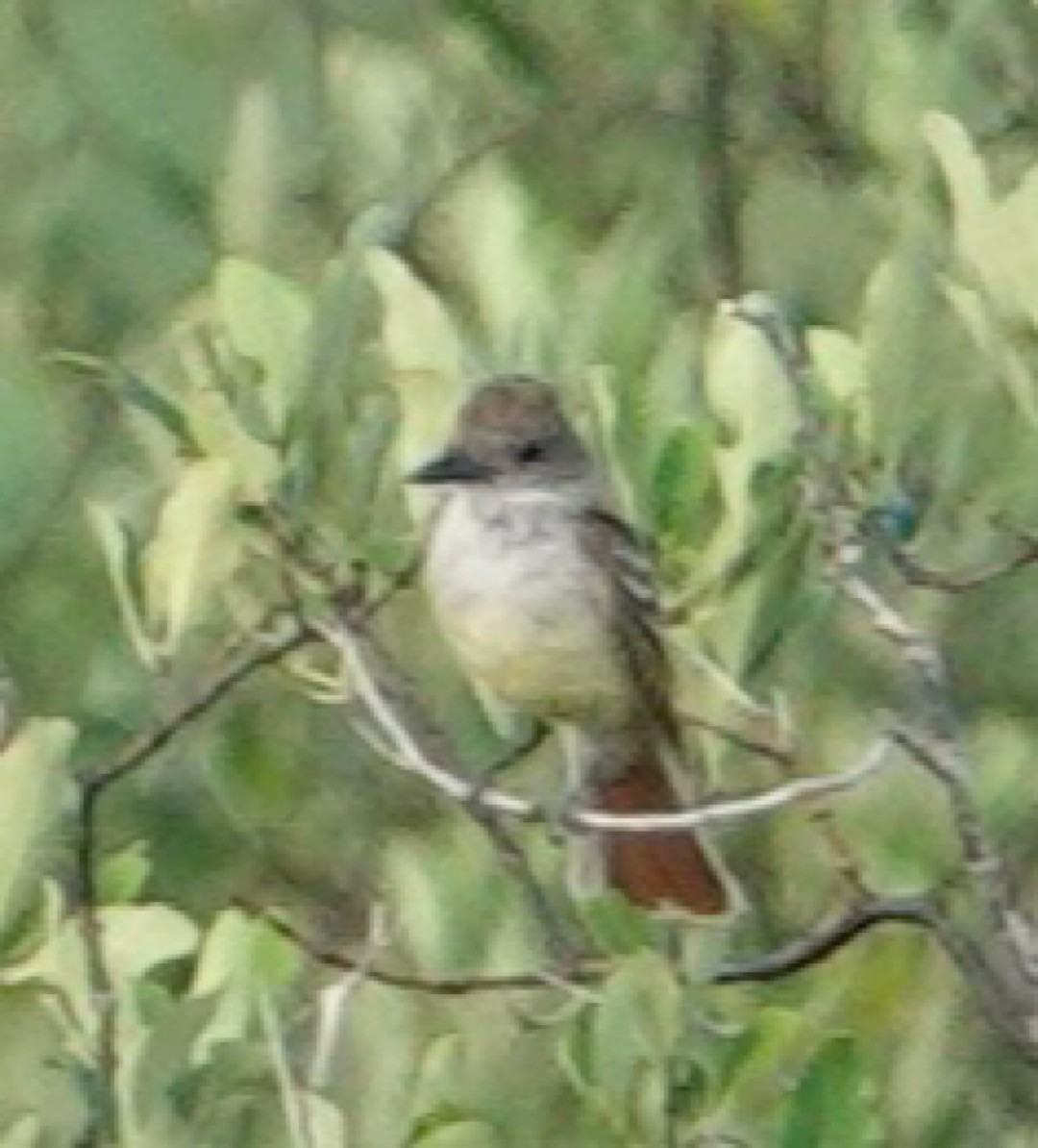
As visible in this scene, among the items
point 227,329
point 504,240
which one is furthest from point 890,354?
point 504,240

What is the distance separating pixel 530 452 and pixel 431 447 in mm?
1102

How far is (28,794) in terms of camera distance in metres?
2.85

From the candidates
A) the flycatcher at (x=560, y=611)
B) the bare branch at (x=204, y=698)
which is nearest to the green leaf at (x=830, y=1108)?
the bare branch at (x=204, y=698)

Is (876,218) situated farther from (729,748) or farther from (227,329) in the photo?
(227,329)

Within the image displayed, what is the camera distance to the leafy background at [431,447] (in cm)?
288

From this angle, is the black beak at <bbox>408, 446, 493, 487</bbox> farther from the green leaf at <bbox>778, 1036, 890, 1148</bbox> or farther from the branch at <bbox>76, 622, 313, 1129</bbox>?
the green leaf at <bbox>778, 1036, 890, 1148</bbox>

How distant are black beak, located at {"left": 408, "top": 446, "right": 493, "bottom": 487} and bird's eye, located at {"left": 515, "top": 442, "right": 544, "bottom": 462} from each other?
4.9 inches

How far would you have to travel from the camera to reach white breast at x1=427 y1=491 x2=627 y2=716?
13.4 ft

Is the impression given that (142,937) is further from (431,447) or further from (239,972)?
(431,447)

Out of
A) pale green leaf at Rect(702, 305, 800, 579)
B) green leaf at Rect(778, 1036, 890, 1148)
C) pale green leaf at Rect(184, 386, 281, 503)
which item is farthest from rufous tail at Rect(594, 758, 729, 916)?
green leaf at Rect(778, 1036, 890, 1148)

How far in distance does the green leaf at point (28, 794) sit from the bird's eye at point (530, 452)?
4.80 feet

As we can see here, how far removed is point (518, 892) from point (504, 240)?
47 centimetres

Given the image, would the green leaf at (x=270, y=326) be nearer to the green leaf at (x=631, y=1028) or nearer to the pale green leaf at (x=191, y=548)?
the pale green leaf at (x=191, y=548)

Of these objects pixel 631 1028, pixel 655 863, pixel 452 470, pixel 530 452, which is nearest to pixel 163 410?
pixel 631 1028
